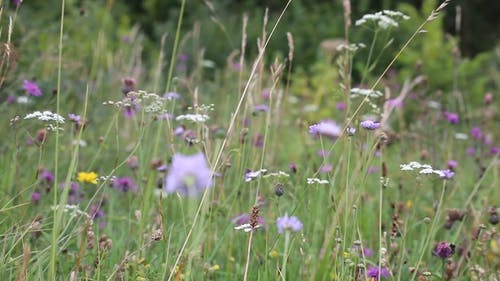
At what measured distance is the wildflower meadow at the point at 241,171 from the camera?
176cm

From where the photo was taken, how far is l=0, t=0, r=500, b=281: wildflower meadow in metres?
1.76

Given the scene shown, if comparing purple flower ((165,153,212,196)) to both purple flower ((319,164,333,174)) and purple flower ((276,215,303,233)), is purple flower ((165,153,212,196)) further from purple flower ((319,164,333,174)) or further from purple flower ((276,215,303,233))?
purple flower ((319,164,333,174))

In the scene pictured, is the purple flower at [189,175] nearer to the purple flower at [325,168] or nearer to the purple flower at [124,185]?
the purple flower at [325,168]

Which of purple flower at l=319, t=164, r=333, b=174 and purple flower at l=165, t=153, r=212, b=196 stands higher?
purple flower at l=165, t=153, r=212, b=196

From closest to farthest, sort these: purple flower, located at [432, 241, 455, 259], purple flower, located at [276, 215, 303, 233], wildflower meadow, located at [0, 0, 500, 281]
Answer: purple flower, located at [276, 215, 303, 233] → wildflower meadow, located at [0, 0, 500, 281] → purple flower, located at [432, 241, 455, 259]

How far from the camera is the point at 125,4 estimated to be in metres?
9.54

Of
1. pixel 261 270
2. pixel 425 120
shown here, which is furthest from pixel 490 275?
pixel 425 120

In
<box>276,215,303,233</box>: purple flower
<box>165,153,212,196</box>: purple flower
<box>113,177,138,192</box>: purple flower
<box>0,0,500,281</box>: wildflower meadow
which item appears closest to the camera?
<box>165,153,212,196</box>: purple flower

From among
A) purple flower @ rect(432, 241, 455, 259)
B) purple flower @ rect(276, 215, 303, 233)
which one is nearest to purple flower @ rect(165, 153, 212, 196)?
purple flower @ rect(276, 215, 303, 233)

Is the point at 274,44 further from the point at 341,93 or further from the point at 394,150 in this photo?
the point at 341,93

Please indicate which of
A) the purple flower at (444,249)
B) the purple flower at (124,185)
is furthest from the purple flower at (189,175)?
the purple flower at (124,185)

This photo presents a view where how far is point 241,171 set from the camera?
220 cm

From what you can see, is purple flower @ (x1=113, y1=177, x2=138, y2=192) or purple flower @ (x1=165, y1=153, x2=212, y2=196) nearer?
purple flower @ (x1=165, y1=153, x2=212, y2=196)

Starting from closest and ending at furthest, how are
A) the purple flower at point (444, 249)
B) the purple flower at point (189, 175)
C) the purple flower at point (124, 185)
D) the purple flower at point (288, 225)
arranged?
the purple flower at point (189, 175) < the purple flower at point (288, 225) < the purple flower at point (444, 249) < the purple flower at point (124, 185)
